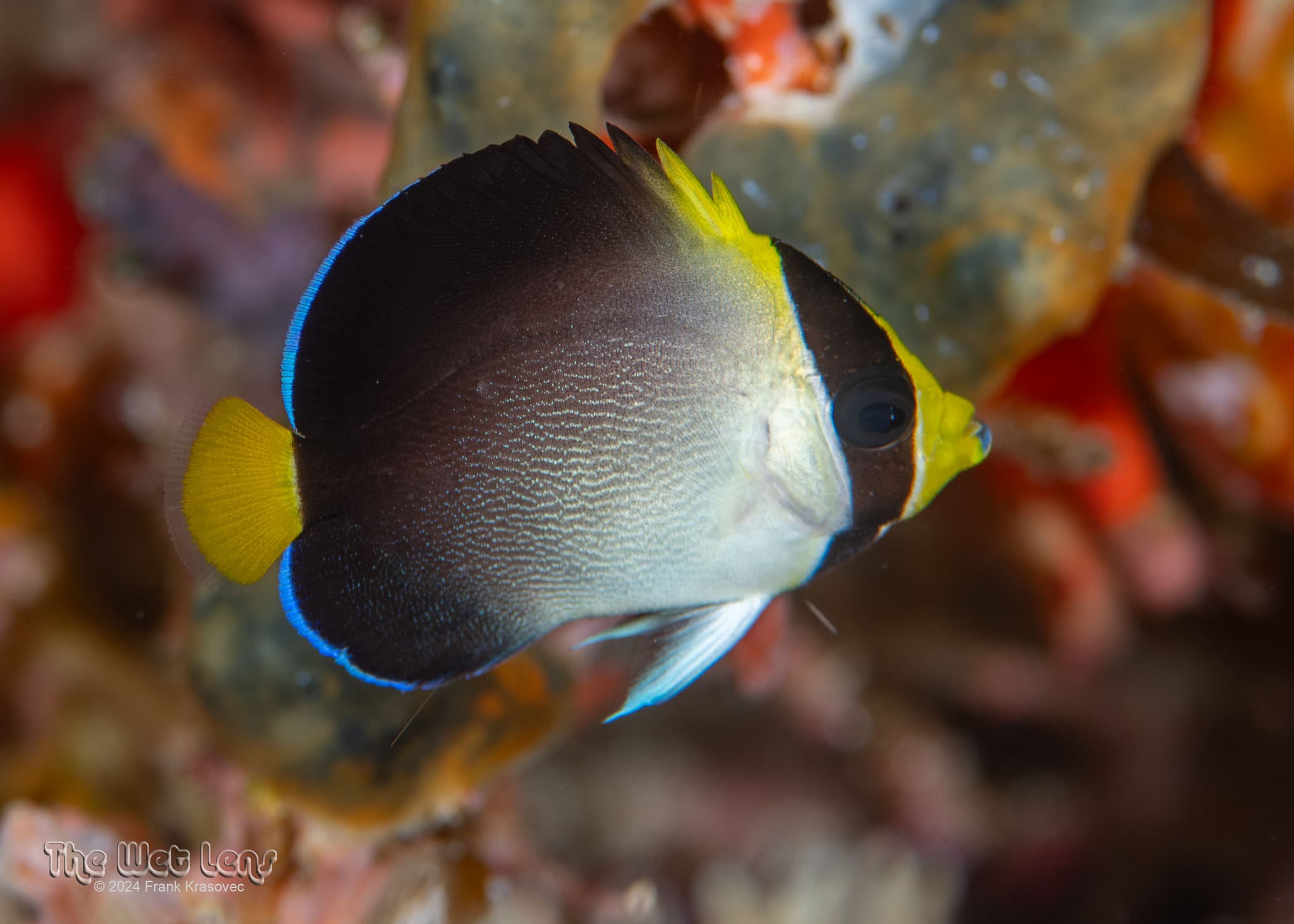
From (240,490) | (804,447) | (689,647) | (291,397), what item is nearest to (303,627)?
(240,490)

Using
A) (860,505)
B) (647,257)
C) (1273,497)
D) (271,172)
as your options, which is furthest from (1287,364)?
(271,172)

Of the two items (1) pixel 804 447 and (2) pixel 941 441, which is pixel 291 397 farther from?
(2) pixel 941 441

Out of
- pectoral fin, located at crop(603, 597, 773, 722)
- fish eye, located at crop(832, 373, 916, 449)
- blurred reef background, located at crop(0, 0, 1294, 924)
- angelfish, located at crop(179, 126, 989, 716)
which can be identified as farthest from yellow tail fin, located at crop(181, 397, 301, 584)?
fish eye, located at crop(832, 373, 916, 449)

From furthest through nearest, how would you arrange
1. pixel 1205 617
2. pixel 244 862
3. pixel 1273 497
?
pixel 1205 617, pixel 1273 497, pixel 244 862

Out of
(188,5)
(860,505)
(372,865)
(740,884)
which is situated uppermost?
(188,5)

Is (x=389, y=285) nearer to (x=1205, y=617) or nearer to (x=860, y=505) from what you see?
(x=860, y=505)

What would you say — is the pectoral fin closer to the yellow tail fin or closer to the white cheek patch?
the white cheek patch

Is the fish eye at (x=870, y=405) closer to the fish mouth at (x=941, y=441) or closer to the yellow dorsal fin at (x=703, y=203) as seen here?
the fish mouth at (x=941, y=441)
